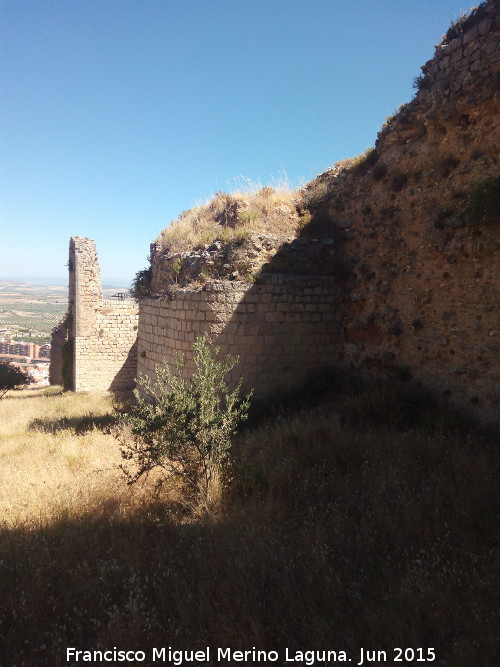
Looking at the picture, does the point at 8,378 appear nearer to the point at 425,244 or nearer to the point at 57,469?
the point at 57,469

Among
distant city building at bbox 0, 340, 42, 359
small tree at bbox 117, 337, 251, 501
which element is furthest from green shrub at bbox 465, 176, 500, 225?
distant city building at bbox 0, 340, 42, 359

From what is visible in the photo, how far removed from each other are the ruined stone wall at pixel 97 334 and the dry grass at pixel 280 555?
10.4 meters

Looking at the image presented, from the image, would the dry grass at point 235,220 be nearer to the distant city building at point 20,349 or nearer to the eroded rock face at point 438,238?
the eroded rock face at point 438,238

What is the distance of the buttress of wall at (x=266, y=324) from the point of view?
7230 millimetres

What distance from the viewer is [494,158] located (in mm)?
5672

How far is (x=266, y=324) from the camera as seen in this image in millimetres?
7301

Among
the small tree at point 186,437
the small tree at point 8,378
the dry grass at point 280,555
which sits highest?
the small tree at point 186,437

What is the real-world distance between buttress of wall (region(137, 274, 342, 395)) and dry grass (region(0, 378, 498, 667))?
2083mm

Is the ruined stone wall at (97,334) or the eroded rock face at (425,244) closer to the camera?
the eroded rock face at (425,244)

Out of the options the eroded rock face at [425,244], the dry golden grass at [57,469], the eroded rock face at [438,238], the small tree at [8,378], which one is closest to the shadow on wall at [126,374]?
the small tree at [8,378]

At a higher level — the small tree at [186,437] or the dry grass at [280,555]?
the small tree at [186,437]

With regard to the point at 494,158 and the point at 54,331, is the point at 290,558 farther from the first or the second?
the point at 54,331

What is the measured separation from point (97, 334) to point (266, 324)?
10351 millimetres

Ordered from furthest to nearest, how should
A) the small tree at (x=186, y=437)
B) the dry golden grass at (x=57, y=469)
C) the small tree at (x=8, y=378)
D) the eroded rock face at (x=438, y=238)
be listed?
the small tree at (x=8, y=378)
the eroded rock face at (x=438, y=238)
the small tree at (x=186, y=437)
the dry golden grass at (x=57, y=469)
